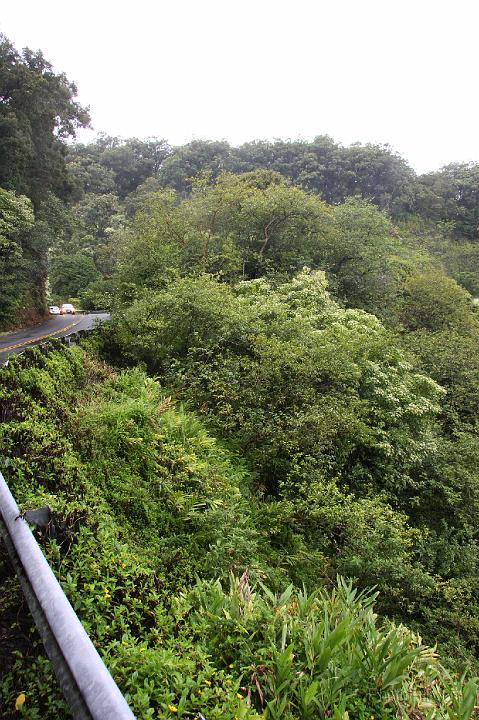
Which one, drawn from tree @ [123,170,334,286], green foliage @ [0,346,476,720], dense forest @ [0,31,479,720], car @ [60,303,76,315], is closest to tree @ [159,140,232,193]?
car @ [60,303,76,315]

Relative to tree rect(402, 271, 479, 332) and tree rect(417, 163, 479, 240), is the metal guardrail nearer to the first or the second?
tree rect(402, 271, 479, 332)

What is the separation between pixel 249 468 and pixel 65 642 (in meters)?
5.76

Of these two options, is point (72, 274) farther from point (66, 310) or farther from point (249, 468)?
point (249, 468)

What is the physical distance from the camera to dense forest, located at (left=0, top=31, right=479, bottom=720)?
8.52ft

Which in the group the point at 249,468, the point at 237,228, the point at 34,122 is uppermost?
the point at 34,122

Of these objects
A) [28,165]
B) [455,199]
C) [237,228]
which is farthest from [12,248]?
[455,199]

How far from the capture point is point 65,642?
153cm

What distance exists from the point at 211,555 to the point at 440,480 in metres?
6.45

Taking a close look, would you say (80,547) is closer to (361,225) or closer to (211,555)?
(211,555)

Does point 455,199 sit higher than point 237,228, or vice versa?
point 455,199

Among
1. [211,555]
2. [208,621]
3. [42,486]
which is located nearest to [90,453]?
[42,486]

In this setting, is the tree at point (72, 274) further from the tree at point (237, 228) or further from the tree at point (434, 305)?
the tree at point (434, 305)

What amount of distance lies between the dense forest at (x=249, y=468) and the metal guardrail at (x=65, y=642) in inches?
18.1

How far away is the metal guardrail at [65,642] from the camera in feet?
4.43
